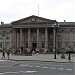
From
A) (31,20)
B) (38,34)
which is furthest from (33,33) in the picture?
(31,20)

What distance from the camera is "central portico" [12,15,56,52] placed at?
110 metres

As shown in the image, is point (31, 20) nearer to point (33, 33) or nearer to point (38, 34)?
point (33, 33)

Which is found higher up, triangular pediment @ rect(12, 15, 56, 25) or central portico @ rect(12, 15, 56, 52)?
triangular pediment @ rect(12, 15, 56, 25)

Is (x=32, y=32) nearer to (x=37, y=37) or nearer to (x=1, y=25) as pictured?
(x=37, y=37)

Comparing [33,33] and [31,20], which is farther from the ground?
[31,20]

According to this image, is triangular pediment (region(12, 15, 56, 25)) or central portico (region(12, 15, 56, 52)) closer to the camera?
central portico (region(12, 15, 56, 52))

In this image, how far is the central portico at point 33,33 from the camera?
110188 millimetres

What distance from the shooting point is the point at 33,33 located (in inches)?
4486

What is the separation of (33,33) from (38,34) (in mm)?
3393

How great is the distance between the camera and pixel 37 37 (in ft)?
364

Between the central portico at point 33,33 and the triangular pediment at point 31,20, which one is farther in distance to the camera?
the triangular pediment at point 31,20

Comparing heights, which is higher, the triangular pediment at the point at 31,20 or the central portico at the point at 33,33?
the triangular pediment at the point at 31,20

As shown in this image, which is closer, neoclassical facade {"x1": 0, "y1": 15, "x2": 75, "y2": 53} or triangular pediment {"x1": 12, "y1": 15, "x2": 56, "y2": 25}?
neoclassical facade {"x1": 0, "y1": 15, "x2": 75, "y2": 53}

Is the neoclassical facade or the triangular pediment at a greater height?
the triangular pediment
